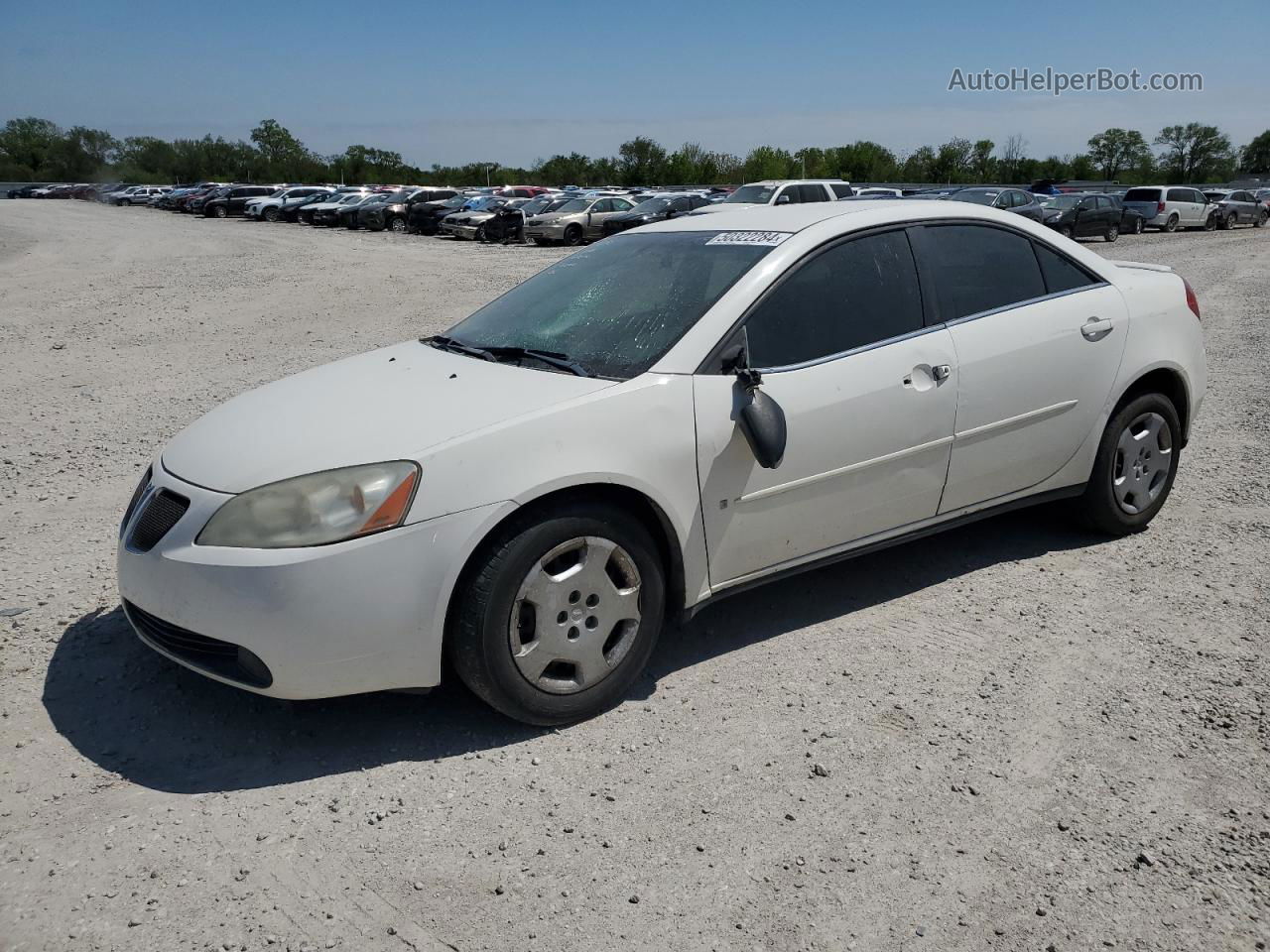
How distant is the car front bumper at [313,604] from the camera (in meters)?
3.04

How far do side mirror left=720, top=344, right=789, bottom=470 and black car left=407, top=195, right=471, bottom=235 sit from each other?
3346 centimetres

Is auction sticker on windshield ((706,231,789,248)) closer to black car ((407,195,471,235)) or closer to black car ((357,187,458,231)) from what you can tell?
black car ((407,195,471,235))

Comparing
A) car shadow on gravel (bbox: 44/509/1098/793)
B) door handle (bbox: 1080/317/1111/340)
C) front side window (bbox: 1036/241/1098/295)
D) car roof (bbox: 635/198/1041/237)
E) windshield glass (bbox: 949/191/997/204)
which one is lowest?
car shadow on gravel (bbox: 44/509/1098/793)

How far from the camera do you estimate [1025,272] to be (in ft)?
15.1

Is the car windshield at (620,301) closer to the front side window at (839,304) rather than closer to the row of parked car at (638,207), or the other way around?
the front side window at (839,304)

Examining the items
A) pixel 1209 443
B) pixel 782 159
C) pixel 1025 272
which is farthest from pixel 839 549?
pixel 782 159

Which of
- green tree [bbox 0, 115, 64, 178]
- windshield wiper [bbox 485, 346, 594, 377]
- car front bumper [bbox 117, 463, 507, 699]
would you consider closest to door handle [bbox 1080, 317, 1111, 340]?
windshield wiper [bbox 485, 346, 594, 377]

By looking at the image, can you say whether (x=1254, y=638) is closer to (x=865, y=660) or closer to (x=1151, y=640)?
(x=1151, y=640)

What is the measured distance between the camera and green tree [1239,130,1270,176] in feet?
314

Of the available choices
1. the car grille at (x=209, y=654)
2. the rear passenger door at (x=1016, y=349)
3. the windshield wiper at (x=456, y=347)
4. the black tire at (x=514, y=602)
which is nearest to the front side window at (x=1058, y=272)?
the rear passenger door at (x=1016, y=349)

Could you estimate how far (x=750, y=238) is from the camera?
4.12 metres

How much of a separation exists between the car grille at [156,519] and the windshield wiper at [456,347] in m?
1.24

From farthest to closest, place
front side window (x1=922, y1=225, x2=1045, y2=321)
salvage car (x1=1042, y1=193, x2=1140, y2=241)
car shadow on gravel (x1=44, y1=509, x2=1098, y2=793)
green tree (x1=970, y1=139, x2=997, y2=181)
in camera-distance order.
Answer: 1. green tree (x1=970, y1=139, x2=997, y2=181)
2. salvage car (x1=1042, y1=193, x2=1140, y2=241)
3. front side window (x1=922, y1=225, x2=1045, y2=321)
4. car shadow on gravel (x1=44, y1=509, x2=1098, y2=793)

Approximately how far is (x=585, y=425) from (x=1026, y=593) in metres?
2.27
